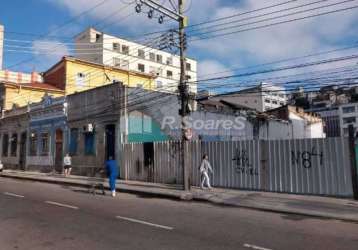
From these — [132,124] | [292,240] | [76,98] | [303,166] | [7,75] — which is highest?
[7,75]

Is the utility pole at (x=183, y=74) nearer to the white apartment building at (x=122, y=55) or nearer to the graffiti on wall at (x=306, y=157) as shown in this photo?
the graffiti on wall at (x=306, y=157)

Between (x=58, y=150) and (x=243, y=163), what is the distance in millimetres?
17042

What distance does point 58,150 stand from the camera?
29.0 meters

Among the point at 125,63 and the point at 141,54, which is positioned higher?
the point at 141,54

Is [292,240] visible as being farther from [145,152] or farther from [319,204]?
[145,152]

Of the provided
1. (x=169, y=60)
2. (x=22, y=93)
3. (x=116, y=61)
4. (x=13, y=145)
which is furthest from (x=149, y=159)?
(x=169, y=60)

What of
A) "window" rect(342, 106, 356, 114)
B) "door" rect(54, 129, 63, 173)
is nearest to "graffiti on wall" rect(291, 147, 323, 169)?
"door" rect(54, 129, 63, 173)

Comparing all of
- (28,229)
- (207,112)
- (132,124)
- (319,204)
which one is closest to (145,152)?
(132,124)

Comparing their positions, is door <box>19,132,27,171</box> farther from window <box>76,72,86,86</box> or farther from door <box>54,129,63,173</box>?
window <box>76,72,86,86</box>

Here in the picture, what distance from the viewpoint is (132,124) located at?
23906mm

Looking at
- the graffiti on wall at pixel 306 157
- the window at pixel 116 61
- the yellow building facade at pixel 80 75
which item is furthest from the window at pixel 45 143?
the window at pixel 116 61

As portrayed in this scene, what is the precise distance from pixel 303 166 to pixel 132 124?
39.2ft

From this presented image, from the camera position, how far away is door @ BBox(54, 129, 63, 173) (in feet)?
94.1

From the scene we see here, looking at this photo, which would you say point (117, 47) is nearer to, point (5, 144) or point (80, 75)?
point (80, 75)
